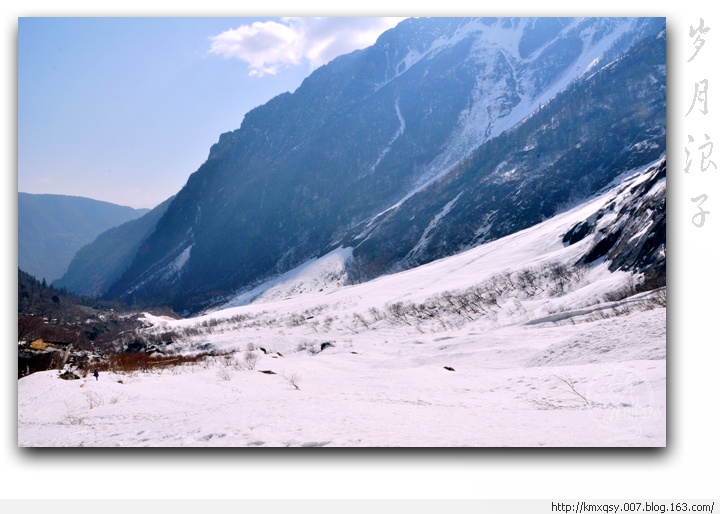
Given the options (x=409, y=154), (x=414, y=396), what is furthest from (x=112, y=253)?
(x=414, y=396)

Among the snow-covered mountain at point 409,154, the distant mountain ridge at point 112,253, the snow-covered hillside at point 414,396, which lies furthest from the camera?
the distant mountain ridge at point 112,253

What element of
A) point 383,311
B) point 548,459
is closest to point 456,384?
point 548,459

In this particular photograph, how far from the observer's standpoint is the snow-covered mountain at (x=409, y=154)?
249 feet

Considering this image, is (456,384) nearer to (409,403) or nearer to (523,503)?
(409,403)

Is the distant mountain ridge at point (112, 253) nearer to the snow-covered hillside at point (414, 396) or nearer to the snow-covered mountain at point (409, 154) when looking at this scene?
the snow-covered mountain at point (409, 154)

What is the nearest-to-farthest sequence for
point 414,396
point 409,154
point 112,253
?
point 414,396 < point 409,154 < point 112,253

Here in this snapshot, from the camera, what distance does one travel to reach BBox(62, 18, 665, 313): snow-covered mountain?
76.0 metres

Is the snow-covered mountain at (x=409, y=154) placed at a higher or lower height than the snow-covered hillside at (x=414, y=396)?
Answer: higher

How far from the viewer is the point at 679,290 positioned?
10.8 metres

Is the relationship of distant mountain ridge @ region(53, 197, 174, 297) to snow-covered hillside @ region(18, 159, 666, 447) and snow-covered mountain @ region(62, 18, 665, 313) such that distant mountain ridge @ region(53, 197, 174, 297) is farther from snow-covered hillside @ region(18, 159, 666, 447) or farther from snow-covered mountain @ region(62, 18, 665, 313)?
snow-covered hillside @ region(18, 159, 666, 447)

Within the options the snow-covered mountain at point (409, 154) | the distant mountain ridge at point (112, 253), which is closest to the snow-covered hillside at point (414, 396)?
the snow-covered mountain at point (409, 154)

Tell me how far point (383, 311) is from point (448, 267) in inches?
574

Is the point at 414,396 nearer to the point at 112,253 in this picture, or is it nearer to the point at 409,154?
the point at 409,154

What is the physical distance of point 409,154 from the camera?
153250mm
